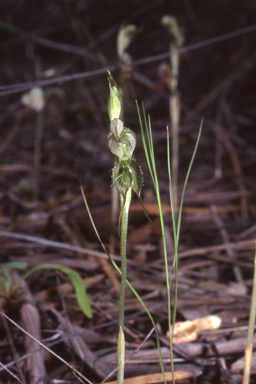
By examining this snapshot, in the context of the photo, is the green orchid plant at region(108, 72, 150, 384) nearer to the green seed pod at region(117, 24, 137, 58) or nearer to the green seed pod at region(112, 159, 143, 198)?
the green seed pod at region(112, 159, 143, 198)

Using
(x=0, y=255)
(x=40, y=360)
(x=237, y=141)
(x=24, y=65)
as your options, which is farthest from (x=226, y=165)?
(x=24, y=65)

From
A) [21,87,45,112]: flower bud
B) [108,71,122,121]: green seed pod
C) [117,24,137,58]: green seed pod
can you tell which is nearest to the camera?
[108,71,122,121]: green seed pod

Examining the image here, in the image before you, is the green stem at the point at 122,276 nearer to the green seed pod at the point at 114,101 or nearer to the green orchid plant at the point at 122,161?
the green orchid plant at the point at 122,161

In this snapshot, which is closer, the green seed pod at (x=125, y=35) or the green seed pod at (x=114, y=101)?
the green seed pod at (x=114, y=101)

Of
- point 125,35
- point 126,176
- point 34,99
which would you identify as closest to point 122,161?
point 126,176

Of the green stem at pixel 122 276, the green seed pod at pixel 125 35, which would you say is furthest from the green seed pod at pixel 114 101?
the green seed pod at pixel 125 35

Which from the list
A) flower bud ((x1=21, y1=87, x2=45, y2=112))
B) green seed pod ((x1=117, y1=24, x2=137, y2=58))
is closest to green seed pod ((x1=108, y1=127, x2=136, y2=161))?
green seed pod ((x1=117, y1=24, x2=137, y2=58))

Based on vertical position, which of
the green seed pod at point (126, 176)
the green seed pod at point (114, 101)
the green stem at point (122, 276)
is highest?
the green seed pod at point (114, 101)

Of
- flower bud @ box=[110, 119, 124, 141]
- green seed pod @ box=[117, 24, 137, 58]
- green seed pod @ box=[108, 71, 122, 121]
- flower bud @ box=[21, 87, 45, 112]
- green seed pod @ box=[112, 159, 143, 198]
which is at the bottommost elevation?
green seed pod @ box=[112, 159, 143, 198]

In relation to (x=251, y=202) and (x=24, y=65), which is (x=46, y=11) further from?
(x=251, y=202)

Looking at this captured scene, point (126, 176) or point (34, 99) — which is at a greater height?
point (34, 99)

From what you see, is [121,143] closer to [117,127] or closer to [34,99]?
[117,127]
